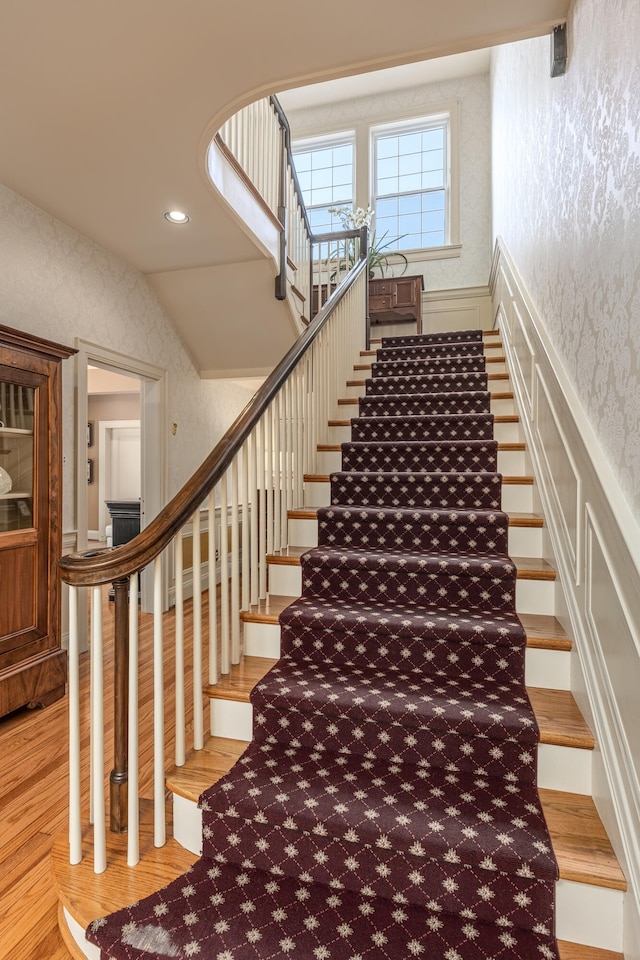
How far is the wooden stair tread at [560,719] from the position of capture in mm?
1370

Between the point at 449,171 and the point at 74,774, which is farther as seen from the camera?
the point at 449,171

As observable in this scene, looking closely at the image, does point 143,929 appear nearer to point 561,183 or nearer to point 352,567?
point 352,567

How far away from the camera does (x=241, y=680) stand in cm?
174

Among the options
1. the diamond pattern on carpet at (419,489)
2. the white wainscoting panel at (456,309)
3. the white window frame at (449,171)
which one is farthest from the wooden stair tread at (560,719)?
the white window frame at (449,171)

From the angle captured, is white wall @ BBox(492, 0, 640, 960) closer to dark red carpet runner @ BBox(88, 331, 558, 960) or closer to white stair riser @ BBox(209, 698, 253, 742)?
dark red carpet runner @ BBox(88, 331, 558, 960)

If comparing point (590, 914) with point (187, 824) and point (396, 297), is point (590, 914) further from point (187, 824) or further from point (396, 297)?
point (396, 297)

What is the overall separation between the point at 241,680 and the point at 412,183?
657cm

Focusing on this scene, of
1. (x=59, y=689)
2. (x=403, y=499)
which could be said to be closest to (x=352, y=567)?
(x=403, y=499)

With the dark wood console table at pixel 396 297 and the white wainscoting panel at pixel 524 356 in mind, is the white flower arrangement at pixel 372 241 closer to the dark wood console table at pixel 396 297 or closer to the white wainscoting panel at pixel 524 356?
the dark wood console table at pixel 396 297

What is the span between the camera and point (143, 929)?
3.76ft

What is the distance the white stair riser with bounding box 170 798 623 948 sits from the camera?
1.12 metres

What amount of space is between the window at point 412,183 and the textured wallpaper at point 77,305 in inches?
139

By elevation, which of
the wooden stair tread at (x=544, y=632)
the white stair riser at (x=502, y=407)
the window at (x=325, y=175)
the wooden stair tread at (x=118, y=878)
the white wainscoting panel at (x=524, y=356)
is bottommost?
the wooden stair tread at (x=118, y=878)

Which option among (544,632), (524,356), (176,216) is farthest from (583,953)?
(176,216)
